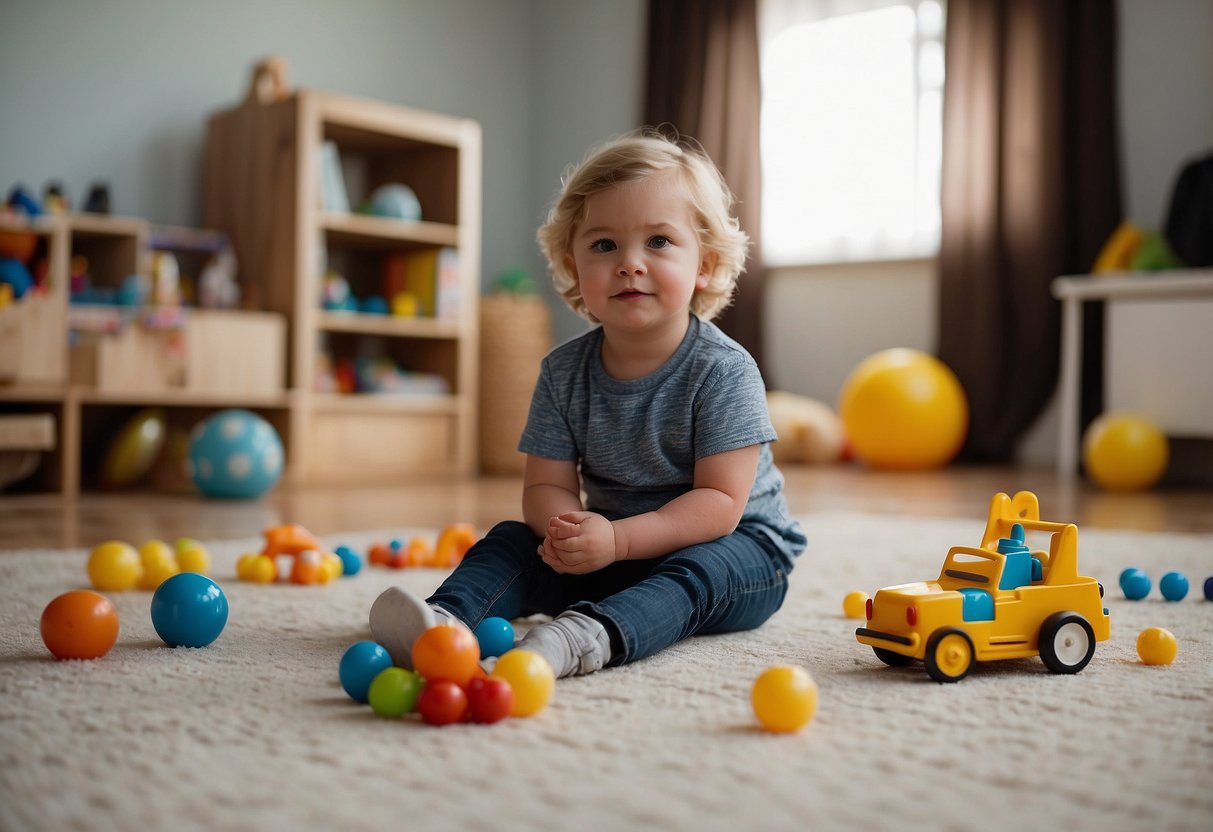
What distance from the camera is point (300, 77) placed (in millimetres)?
4457

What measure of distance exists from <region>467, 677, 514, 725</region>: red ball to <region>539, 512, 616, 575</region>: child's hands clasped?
0.27 meters

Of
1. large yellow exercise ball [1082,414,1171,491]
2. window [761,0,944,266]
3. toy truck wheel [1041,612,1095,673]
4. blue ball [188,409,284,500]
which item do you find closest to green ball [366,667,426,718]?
toy truck wheel [1041,612,1095,673]

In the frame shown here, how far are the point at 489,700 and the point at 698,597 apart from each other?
0.35 metres

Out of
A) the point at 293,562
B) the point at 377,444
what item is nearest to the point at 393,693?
the point at 293,562

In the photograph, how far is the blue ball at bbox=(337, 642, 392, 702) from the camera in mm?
952

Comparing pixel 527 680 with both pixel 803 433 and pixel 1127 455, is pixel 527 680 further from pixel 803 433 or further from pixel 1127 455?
pixel 803 433

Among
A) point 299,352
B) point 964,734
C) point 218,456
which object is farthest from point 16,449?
point 964,734

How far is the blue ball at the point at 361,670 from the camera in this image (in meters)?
0.95

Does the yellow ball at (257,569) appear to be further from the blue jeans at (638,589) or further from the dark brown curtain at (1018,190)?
the dark brown curtain at (1018,190)

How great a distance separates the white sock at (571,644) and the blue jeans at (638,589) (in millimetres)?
17

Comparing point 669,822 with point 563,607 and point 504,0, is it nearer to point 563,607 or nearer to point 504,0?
point 563,607

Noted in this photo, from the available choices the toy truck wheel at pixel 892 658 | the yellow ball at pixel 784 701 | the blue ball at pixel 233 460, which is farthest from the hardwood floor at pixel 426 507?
the yellow ball at pixel 784 701

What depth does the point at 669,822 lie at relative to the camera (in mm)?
682

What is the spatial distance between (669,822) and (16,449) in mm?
2738
